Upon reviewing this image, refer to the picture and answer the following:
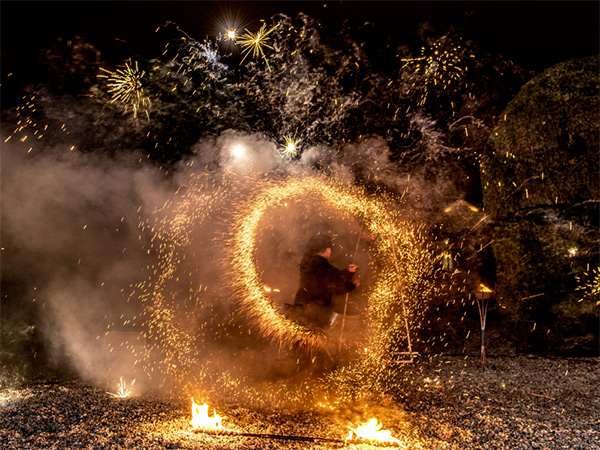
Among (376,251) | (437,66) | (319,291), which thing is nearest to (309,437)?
(319,291)

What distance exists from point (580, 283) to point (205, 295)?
5.83 metres

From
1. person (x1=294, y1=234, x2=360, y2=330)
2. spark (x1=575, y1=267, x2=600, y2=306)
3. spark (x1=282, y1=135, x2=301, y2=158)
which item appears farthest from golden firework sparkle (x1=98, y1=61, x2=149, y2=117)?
spark (x1=575, y1=267, x2=600, y2=306)

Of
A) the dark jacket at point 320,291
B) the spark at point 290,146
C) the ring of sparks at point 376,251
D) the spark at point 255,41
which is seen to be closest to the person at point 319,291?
the dark jacket at point 320,291

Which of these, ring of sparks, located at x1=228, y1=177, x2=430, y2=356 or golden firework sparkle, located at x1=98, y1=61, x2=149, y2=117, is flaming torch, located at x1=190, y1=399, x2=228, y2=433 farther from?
golden firework sparkle, located at x1=98, y1=61, x2=149, y2=117

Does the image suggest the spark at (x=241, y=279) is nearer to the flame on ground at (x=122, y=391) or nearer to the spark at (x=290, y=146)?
the spark at (x=290, y=146)

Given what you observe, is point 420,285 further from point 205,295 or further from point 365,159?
point 205,295

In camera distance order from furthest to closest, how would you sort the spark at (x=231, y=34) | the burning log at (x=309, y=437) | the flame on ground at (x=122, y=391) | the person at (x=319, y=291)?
the person at (x=319, y=291) → the spark at (x=231, y=34) → the flame on ground at (x=122, y=391) → the burning log at (x=309, y=437)

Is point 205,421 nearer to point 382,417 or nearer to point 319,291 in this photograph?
point 382,417

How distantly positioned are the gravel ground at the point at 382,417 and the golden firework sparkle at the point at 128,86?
15.3ft

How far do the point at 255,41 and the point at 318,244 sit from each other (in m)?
3.78

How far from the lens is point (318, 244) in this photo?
7.40m

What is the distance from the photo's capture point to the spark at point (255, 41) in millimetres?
6198

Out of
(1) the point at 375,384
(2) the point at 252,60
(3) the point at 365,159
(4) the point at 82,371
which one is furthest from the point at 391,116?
(4) the point at 82,371

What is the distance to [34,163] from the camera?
589 cm
